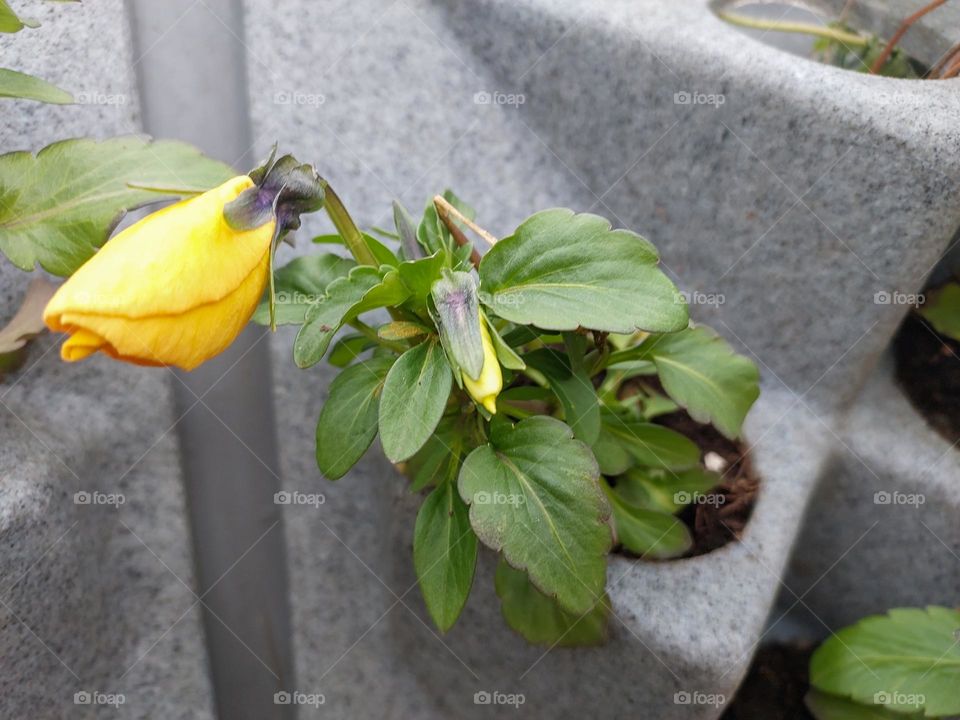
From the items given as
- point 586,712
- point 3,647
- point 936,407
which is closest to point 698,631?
point 586,712

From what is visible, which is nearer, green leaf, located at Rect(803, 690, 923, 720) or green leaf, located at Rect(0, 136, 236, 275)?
green leaf, located at Rect(0, 136, 236, 275)

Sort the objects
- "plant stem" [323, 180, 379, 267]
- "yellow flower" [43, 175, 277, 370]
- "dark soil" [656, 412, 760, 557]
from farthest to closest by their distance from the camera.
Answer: "dark soil" [656, 412, 760, 557], "plant stem" [323, 180, 379, 267], "yellow flower" [43, 175, 277, 370]

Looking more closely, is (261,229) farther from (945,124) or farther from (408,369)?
(945,124)

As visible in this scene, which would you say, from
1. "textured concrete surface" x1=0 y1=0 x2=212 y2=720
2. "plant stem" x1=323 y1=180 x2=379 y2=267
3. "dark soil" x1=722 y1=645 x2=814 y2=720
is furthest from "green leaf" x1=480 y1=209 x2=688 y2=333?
"dark soil" x1=722 y1=645 x2=814 y2=720

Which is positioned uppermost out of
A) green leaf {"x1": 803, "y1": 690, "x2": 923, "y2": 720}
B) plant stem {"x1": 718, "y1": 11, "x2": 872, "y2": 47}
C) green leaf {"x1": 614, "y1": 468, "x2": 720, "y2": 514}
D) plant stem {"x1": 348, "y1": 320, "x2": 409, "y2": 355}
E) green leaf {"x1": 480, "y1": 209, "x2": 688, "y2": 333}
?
plant stem {"x1": 718, "y1": 11, "x2": 872, "y2": 47}

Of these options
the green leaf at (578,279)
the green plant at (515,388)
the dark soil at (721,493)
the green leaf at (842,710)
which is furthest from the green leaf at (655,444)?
the green leaf at (842,710)

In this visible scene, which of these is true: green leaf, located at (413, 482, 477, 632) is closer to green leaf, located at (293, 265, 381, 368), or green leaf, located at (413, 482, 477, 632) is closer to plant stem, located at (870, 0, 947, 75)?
green leaf, located at (293, 265, 381, 368)

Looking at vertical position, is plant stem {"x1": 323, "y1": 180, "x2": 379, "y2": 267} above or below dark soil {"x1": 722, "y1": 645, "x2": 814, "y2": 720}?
above
